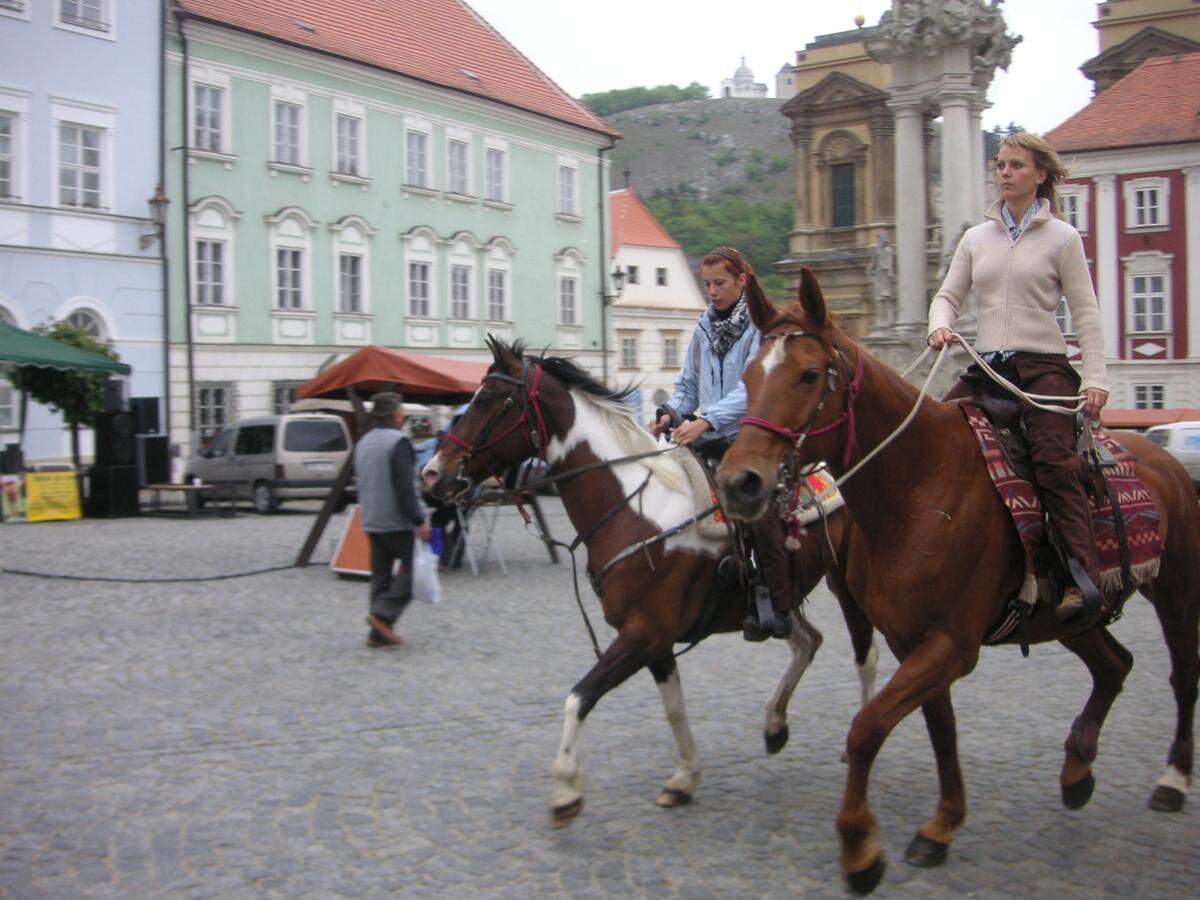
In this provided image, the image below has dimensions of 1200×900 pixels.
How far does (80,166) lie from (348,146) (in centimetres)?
826

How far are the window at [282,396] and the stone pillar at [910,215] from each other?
15.3 meters

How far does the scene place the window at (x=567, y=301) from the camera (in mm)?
41719

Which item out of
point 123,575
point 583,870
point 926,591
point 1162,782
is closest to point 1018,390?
point 926,591

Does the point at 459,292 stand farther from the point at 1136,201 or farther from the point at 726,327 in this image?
the point at 726,327

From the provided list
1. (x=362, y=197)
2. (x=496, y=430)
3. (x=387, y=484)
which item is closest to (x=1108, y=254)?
(x=362, y=197)

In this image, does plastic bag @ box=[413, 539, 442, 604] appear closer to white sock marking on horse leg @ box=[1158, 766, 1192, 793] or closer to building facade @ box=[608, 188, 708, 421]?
white sock marking on horse leg @ box=[1158, 766, 1192, 793]

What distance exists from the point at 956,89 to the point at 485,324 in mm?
16344

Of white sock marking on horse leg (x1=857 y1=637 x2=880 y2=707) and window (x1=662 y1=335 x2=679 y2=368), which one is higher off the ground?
window (x1=662 y1=335 x2=679 y2=368)

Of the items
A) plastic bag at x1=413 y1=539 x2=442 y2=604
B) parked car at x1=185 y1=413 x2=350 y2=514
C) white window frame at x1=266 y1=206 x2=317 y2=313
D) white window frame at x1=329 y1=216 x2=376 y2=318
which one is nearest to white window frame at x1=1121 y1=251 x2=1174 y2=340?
white window frame at x1=329 y1=216 x2=376 y2=318

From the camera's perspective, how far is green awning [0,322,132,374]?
17.9m

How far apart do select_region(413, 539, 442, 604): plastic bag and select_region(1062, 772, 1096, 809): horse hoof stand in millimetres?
A: 5874

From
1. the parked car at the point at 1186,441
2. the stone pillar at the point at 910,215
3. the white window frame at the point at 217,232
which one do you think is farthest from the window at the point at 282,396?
the parked car at the point at 1186,441

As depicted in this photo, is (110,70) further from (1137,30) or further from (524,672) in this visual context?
(1137,30)

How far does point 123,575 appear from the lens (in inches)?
549
